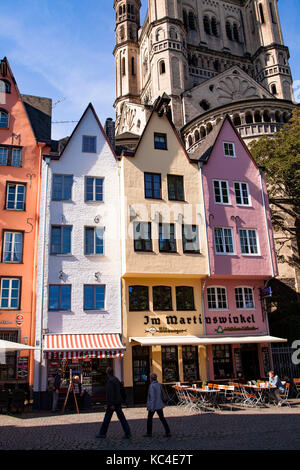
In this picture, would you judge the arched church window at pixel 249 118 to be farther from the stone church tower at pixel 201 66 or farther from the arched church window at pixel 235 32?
the arched church window at pixel 235 32

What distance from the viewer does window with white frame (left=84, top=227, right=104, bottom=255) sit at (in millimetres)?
22453

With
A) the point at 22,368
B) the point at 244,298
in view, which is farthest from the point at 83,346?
the point at 244,298

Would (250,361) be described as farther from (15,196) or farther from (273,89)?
(273,89)

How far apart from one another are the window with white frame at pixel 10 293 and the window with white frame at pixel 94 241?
4062 mm

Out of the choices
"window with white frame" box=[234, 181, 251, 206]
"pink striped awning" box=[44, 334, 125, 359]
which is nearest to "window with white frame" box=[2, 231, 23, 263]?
"pink striped awning" box=[44, 334, 125, 359]

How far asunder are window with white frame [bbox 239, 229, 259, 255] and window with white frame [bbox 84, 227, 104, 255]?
8.37 m

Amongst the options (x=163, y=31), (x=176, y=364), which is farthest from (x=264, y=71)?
(x=176, y=364)

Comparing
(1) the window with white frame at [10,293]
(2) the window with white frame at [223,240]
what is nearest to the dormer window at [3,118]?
(1) the window with white frame at [10,293]

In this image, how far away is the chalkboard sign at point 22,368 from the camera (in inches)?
778

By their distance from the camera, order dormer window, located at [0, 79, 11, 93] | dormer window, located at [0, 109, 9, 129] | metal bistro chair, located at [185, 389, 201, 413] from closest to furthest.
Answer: metal bistro chair, located at [185, 389, 201, 413]
dormer window, located at [0, 109, 9, 129]
dormer window, located at [0, 79, 11, 93]

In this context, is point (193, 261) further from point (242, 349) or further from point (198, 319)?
point (242, 349)

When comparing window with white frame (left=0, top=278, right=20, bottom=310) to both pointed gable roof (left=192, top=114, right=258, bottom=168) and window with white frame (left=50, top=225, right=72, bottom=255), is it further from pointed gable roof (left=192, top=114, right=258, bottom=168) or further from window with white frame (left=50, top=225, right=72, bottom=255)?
pointed gable roof (left=192, top=114, right=258, bottom=168)

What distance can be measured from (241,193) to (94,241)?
384 inches

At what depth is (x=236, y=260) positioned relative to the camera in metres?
23.7
